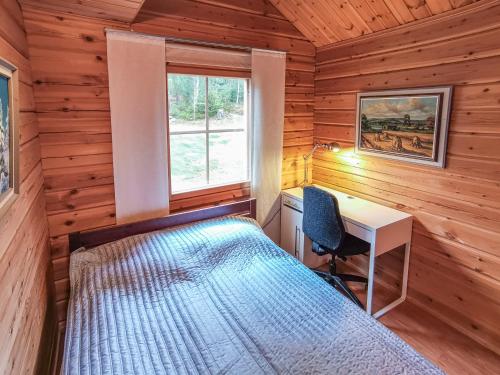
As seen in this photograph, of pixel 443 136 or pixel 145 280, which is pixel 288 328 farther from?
pixel 443 136

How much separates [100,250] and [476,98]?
2532mm

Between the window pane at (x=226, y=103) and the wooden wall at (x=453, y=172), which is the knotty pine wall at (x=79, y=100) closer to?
the window pane at (x=226, y=103)

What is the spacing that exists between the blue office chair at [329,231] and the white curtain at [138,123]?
111 centimetres

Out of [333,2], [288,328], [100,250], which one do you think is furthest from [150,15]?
[288,328]

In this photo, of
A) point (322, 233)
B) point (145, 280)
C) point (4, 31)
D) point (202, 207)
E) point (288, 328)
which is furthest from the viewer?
point (202, 207)

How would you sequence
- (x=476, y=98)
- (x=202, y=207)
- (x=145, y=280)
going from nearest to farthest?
(x=145, y=280) → (x=476, y=98) → (x=202, y=207)

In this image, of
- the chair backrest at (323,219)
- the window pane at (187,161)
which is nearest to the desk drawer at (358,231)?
the chair backrest at (323,219)

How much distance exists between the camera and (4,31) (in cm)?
131

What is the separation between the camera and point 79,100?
6.75 feet

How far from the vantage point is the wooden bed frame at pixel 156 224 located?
2.16 metres

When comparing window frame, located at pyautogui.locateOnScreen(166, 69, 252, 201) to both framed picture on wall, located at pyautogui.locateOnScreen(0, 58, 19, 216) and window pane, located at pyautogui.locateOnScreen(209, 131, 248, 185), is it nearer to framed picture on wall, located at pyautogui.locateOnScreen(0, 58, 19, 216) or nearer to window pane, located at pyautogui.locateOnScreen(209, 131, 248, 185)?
window pane, located at pyautogui.locateOnScreen(209, 131, 248, 185)

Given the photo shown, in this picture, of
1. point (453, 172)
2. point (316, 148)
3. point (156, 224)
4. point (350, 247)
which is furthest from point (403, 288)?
point (156, 224)

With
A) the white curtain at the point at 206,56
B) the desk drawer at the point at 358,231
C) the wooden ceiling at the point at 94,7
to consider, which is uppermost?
the wooden ceiling at the point at 94,7

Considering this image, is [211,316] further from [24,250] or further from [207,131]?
[207,131]
